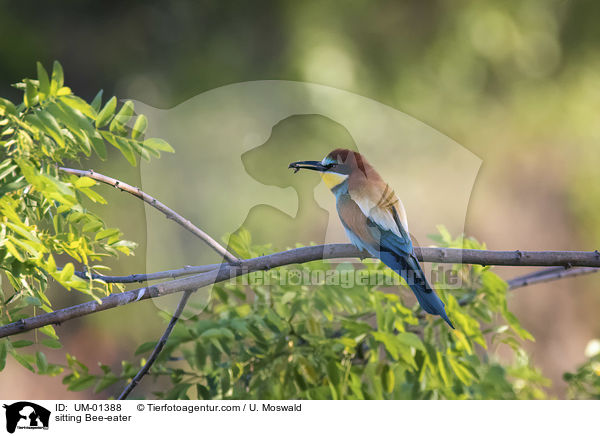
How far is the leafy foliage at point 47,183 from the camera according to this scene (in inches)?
18.8

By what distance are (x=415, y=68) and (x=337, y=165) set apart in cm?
84

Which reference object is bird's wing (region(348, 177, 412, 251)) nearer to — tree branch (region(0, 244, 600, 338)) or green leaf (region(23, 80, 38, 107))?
tree branch (region(0, 244, 600, 338))

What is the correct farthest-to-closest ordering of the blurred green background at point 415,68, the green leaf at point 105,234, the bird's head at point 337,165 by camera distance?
the blurred green background at point 415,68 → the bird's head at point 337,165 → the green leaf at point 105,234

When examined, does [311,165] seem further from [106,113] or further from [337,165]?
[106,113]

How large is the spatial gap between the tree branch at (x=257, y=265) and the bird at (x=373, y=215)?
0.08m

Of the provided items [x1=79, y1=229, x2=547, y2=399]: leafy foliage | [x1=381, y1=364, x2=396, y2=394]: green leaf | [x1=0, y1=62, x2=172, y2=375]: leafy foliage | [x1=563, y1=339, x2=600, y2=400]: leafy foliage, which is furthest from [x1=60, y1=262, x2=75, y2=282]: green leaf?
[x1=563, y1=339, x2=600, y2=400]: leafy foliage

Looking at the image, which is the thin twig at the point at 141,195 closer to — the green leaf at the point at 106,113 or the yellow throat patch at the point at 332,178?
the green leaf at the point at 106,113

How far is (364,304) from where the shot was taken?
82 cm

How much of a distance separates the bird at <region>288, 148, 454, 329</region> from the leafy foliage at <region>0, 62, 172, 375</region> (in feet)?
1.03

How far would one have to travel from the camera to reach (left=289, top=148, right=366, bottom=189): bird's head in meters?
0.84

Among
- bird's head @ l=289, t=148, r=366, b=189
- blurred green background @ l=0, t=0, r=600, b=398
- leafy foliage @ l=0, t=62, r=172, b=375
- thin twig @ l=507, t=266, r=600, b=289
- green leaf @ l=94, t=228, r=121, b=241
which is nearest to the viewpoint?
leafy foliage @ l=0, t=62, r=172, b=375

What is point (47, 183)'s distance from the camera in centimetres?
47
